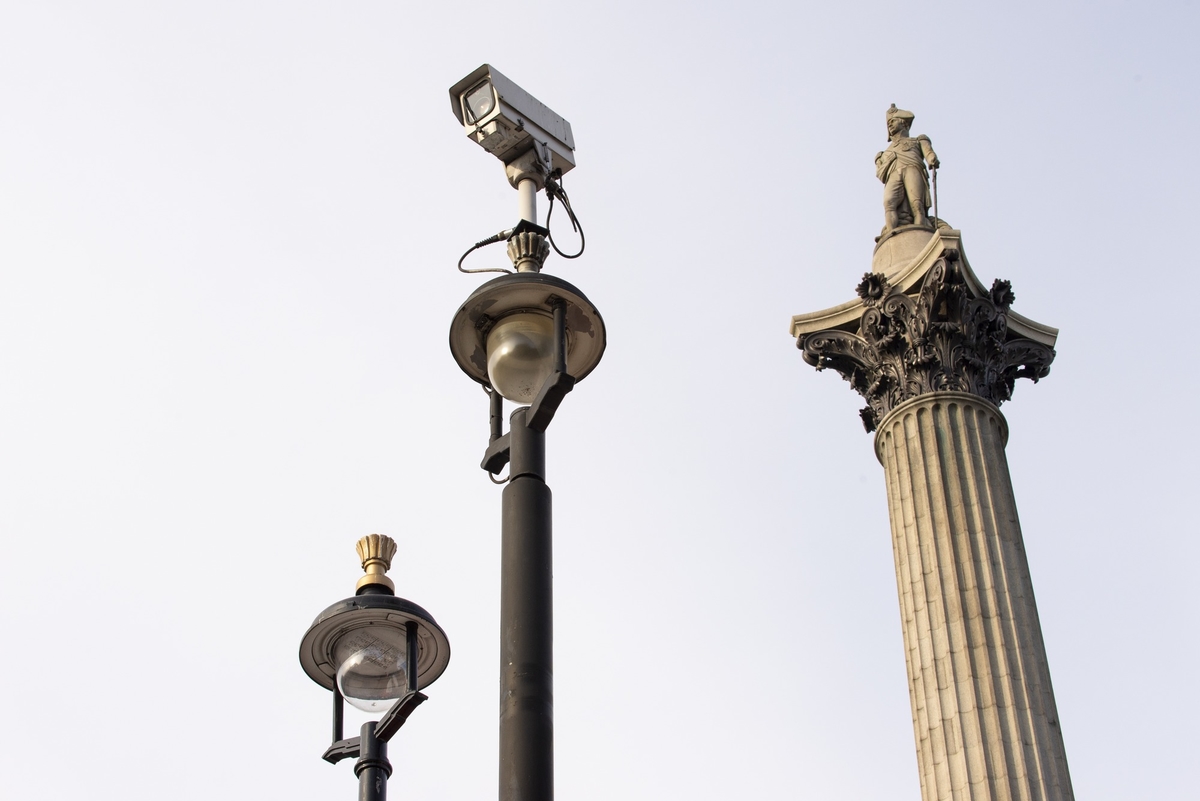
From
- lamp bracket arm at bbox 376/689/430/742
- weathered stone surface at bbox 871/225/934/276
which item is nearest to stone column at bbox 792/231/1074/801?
weathered stone surface at bbox 871/225/934/276

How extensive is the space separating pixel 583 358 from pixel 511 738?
2.17 meters

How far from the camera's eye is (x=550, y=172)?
856cm

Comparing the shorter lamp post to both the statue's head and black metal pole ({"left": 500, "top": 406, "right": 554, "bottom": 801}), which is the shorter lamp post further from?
the statue's head

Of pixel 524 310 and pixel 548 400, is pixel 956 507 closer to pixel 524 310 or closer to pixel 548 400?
pixel 524 310

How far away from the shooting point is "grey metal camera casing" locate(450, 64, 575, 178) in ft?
27.5

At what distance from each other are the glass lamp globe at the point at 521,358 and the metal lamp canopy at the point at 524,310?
0.27ft

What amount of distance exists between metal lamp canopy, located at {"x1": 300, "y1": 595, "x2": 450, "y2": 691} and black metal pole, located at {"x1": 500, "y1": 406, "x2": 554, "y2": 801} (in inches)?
92.6

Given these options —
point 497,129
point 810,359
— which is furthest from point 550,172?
Result: point 810,359

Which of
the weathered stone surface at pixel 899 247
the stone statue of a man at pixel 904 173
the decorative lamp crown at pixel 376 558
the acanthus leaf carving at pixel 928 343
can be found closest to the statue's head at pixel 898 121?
the stone statue of a man at pixel 904 173

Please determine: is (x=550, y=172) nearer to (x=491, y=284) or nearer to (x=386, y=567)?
(x=491, y=284)

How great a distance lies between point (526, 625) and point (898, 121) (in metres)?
19.5

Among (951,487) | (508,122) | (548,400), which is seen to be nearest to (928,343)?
Answer: (951,487)

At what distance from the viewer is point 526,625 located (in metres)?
6.75

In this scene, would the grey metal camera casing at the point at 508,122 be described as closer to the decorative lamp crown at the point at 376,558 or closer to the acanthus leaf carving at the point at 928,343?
the decorative lamp crown at the point at 376,558
